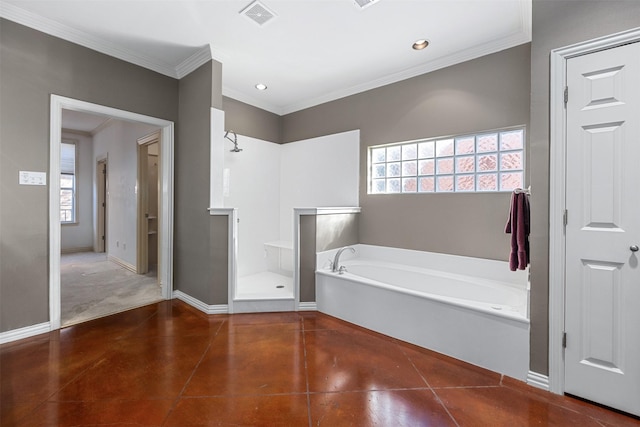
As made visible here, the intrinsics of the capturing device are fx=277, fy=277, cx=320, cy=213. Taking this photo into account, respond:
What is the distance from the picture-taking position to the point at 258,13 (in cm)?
210

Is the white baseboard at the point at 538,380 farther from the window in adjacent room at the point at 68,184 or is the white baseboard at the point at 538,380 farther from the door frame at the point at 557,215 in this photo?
the window in adjacent room at the point at 68,184

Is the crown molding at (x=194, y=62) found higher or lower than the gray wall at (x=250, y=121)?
higher

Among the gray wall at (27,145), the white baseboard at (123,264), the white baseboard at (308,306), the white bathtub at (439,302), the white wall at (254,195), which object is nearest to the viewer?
the white bathtub at (439,302)

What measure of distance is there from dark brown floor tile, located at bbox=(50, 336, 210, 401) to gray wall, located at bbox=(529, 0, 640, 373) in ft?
7.04

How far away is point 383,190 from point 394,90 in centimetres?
113

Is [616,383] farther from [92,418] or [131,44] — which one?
[131,44]

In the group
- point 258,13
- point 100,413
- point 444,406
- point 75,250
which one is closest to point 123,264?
point 75,250

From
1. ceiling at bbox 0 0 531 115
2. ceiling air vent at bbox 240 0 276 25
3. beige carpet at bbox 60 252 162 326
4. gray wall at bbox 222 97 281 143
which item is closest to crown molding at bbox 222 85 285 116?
gray wall at bbox 222 97 281 143

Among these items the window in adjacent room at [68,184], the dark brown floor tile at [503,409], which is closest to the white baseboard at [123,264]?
the window in adjacent room at [68,184]

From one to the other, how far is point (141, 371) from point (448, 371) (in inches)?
78.0

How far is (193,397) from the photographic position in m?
1.53

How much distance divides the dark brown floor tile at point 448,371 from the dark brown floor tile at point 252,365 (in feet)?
2.61

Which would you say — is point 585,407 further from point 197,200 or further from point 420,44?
point 197,200

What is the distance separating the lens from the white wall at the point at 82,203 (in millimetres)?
5738
